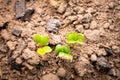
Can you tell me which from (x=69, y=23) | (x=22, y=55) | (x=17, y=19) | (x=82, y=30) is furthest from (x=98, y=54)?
(x=17, y=19)

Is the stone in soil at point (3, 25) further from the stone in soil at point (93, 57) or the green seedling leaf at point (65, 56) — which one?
the stone in soil at point (93, 57)

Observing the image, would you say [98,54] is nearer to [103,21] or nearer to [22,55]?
[103,21]

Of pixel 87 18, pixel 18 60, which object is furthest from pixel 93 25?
pixel 18 60

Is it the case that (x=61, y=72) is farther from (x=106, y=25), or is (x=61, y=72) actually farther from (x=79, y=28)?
(x=106, y=25)

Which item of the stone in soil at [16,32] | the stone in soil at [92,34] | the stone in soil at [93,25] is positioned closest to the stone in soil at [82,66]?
the stone in soil at [92,34]

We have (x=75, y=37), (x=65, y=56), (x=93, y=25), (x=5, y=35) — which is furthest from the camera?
(x=93, y=25)

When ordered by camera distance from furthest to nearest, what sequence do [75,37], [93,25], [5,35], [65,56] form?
1. [93,25]
2. [5,35]
3. [75,37]
4. [65,56]

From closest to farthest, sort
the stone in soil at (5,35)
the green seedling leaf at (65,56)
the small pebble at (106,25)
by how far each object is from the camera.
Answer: the green seedling leaf at (65,56) < the stone in soil at (5,35) < the small pebble at (106,25)
